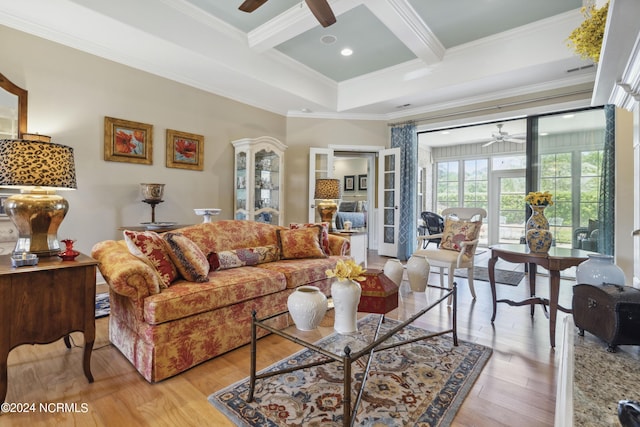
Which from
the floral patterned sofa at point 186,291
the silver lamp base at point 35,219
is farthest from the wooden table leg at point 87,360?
the silver lamp base at point 35,219

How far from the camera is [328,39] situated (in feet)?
13.3

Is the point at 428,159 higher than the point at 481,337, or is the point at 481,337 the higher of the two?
the point at 428,159

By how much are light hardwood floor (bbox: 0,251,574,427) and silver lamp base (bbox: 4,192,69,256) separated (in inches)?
29.0

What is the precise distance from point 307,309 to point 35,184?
165 cm

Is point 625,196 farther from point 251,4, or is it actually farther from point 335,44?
point 251,4

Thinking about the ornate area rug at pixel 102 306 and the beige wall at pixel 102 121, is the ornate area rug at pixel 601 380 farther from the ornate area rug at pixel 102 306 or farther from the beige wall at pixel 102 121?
the beige wall at pixel 102 121

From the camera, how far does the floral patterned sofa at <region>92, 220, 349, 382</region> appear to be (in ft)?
5.84

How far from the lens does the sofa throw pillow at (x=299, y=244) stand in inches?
124

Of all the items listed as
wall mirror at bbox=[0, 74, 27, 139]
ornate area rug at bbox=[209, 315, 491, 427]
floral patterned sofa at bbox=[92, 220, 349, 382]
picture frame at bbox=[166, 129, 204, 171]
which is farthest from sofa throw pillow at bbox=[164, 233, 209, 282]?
picture frame at bbox=[166, 129, 204, 171]

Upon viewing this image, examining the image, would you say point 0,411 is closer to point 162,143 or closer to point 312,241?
point 312,241

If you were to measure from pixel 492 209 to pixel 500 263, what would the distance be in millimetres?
3523

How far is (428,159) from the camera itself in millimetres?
9164

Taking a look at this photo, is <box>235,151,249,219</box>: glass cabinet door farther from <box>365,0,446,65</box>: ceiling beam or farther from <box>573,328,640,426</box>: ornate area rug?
<box>573,328,640,426</box>: ornate area rug

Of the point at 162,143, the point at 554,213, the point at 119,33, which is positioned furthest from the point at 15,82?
the point at 554,213
